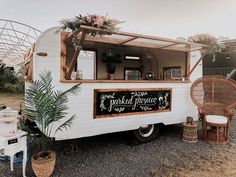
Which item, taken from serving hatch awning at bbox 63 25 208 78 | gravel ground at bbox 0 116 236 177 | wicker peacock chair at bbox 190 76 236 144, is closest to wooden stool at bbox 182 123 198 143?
gravel ground at bbox 0 116 236 177

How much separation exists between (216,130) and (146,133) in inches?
64.8

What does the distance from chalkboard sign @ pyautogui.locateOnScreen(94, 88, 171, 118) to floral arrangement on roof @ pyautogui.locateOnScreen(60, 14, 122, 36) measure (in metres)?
1.19

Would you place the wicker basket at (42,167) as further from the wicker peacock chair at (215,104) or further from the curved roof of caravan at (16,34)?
the curved roof of caravan at (16,34)

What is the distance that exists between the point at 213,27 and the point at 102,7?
292 inches

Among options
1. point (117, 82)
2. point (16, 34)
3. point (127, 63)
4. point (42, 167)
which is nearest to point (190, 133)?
point (117, 82)

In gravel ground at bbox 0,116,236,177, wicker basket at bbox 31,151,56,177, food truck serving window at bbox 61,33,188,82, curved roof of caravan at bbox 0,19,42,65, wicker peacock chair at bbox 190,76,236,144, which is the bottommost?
gravel ground at bbox 0,116,236,177

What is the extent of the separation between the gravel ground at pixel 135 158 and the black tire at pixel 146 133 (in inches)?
5.3

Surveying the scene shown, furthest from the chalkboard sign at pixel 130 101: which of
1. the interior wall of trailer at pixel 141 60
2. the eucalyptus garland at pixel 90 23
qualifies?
the interior wall of trailer at pixel 141 60

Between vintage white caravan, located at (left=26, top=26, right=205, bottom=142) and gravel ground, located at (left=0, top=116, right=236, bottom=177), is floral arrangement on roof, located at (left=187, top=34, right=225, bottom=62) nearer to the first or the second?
vintage white caravan, located at (left=26, top=26, right=205, bottom=142)

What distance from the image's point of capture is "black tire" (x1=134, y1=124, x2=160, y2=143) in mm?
4523

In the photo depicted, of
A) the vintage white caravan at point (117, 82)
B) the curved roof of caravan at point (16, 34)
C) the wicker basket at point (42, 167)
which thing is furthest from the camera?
the curved roof of caravan at point (16, 34)

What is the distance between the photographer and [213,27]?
1211 cm

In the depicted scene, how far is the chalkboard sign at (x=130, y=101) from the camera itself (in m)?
3.86

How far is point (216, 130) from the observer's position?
4.69 metres
